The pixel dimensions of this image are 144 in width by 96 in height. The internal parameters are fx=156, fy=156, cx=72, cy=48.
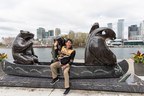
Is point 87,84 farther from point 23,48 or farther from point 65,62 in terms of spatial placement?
point 23,48

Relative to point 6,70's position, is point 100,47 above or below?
above

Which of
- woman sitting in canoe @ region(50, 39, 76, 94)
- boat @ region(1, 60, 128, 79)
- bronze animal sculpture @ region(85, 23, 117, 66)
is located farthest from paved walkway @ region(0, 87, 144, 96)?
bronze animal sculpture @ region(85, 23, 117, 66)

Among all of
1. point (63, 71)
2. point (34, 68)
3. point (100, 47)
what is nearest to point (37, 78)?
point (34, 68)

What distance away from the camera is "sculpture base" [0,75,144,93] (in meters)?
3.76

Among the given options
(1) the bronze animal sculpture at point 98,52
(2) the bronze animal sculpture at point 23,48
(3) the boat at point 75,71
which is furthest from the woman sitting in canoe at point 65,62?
(2) the bronze animal sculpture at point 23,48

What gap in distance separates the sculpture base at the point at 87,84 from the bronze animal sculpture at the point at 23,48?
54cm

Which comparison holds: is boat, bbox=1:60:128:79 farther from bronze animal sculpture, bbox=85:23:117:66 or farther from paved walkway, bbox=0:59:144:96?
paved walkway, bbox=0:59:144:96

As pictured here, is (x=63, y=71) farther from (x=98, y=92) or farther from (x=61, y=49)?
(x=98, y=92)

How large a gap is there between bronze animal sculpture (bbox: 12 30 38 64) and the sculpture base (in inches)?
21.4

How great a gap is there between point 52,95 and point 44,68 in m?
0.97

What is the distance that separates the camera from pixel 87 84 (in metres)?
3.95

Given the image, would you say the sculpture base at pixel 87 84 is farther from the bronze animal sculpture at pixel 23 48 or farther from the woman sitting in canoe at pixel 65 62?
the bronze animal sculpture at pixel 23 48

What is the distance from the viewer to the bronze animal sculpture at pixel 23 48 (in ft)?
15.6

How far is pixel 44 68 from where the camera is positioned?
4.40m
